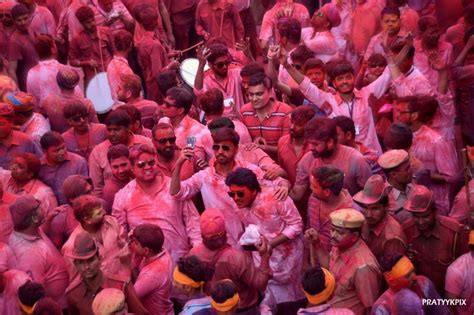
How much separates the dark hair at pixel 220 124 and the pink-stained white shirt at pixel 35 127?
6.40 feet

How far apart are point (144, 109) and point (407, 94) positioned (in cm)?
276

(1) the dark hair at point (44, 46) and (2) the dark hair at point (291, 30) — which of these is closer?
(1) the dark hair at point (44, 46)

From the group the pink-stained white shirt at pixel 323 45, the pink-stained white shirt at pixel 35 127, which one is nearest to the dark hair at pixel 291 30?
the pink-stained white shirt at pixel 323 45

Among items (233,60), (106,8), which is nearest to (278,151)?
(233,60)

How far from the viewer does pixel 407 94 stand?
445 inches

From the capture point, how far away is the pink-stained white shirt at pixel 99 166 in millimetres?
10594

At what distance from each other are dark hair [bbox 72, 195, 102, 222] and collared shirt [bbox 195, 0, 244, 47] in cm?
548

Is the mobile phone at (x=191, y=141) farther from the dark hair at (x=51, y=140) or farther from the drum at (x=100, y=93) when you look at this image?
the drum at (x=100, y=93)

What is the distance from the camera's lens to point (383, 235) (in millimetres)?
8984

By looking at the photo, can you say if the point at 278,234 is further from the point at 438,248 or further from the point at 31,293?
the point at 31,293

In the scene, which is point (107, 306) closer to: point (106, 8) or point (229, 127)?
point (229, 127)

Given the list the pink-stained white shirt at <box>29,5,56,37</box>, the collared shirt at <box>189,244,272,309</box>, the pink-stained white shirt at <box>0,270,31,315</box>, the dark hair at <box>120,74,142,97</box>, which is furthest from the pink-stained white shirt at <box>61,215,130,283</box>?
the pink-stained white shirt at <box>29,5,56,37</box>

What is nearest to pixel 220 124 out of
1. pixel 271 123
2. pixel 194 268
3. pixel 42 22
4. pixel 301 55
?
pixel 271 123

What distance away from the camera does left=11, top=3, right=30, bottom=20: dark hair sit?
13.1 m
